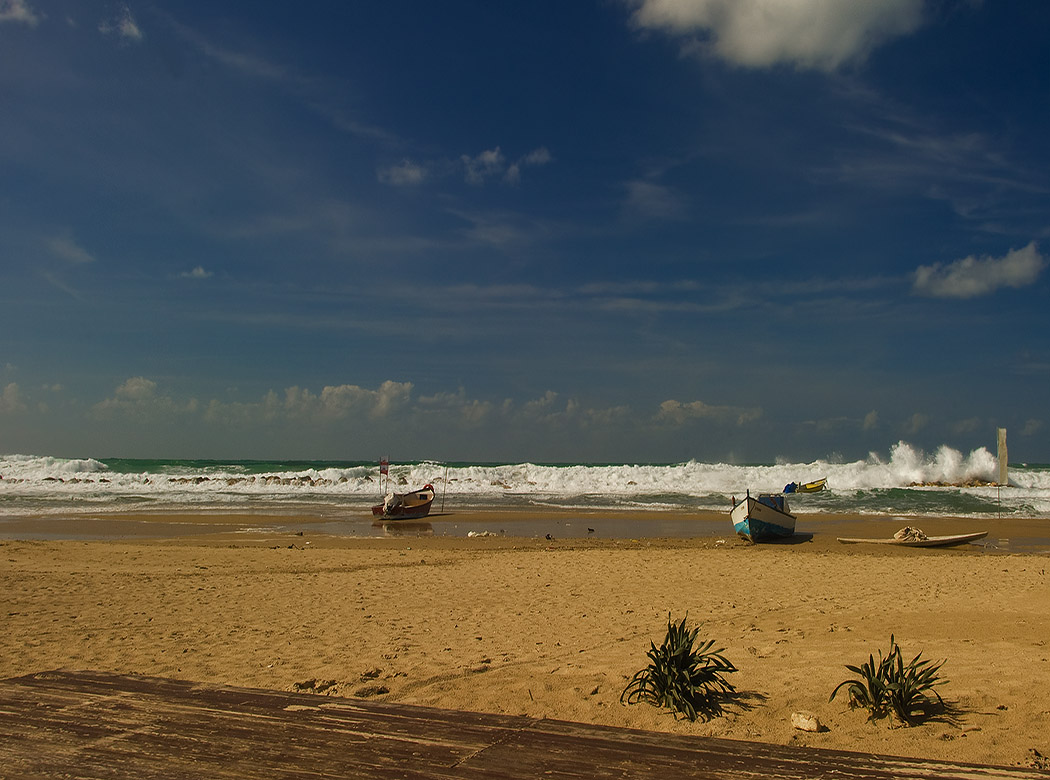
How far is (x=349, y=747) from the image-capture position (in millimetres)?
3020

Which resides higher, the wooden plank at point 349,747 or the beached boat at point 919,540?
the wooden plank at point 349,747

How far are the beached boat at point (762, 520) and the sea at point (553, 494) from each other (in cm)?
259

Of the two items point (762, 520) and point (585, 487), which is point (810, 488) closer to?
point (585, 487)

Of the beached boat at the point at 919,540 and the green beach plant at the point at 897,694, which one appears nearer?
the green beach plant at the point at 897,694

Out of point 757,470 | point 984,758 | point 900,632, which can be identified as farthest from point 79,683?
point 757,470

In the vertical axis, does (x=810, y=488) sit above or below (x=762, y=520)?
below

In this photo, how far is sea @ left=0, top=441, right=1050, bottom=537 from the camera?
3064 cm

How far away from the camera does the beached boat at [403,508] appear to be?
98.3 feet

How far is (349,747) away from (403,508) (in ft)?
90.7

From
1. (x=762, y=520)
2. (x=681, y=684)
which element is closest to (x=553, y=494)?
(x=762, y=520)

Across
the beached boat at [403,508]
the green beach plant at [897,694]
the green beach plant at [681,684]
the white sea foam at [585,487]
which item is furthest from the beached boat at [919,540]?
the green beach plant at [681,684]

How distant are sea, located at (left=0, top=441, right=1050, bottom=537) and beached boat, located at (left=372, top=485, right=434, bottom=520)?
697 mm

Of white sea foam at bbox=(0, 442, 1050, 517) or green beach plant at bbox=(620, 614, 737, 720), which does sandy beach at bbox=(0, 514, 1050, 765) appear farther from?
white sea foam at bbox=(0, 442, 1050, 517)

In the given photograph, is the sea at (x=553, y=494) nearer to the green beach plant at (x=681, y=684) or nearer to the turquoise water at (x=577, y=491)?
the turquoise water at (x=577, y=491)
